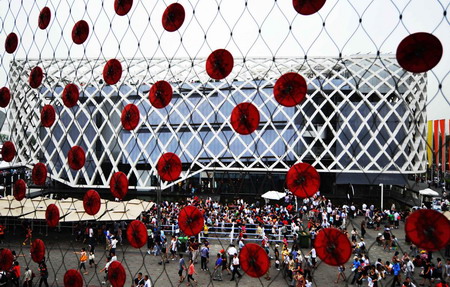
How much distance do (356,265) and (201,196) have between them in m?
8.82

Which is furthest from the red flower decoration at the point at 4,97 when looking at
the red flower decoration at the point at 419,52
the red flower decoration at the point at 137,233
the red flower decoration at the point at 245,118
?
the red flower decoration at the point at 419,52

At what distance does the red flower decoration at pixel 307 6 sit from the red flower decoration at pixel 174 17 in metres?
0.69

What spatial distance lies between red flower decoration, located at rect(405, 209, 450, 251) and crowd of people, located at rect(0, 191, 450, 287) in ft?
7.10

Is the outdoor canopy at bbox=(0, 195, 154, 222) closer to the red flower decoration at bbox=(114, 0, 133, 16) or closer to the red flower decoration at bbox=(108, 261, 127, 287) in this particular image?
the red flower decoration at bbox=(108, 261, 127, 287)

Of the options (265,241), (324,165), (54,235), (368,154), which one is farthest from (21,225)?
(368,154)

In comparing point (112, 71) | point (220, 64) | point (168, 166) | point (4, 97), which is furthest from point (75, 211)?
point (220, 64)

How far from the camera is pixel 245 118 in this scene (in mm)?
1655

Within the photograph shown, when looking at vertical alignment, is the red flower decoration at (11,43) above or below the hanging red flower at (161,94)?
above

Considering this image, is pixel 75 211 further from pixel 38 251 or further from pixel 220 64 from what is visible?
pixel 220 64

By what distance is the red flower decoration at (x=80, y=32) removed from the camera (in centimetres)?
227

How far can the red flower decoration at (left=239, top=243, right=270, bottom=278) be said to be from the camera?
61.1 inches

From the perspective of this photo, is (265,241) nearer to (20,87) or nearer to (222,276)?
(222,276)

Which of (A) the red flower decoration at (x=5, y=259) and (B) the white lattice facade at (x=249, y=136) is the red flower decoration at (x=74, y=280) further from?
(B) the white lattice facade at (x=249, y=136)

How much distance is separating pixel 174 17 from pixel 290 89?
893 mm
